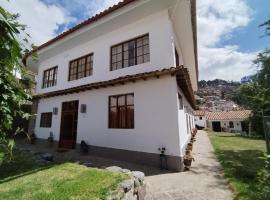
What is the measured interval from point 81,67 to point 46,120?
5.20 metres

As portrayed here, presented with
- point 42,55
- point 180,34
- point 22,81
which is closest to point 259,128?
point 180,34

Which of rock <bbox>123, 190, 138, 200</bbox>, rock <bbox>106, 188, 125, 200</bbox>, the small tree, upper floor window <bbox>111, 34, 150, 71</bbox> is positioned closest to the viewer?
the small tree

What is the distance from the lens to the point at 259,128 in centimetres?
2884

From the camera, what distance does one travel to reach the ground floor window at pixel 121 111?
8906mm

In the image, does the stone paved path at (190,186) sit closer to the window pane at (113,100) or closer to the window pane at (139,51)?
the window pane at (113,100)

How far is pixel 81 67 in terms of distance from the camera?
1216 cm

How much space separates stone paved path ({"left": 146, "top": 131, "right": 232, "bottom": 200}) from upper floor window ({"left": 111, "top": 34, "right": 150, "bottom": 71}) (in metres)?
5.67

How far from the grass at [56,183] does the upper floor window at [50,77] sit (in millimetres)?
9147

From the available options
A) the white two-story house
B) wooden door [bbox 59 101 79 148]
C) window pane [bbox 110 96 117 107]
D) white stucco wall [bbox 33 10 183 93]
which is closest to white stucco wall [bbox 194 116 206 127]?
the white two-story house

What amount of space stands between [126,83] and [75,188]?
5.94 m

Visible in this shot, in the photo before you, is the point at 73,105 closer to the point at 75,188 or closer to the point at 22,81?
the point at 75,188

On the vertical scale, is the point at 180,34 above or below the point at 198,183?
above

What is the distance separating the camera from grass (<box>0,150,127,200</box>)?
3.80 meters

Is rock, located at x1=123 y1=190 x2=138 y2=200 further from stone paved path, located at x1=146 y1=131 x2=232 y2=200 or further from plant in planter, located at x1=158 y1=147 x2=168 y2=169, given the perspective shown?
plant in planter, located at x1=158 y1=147 x2=168 y2=169
